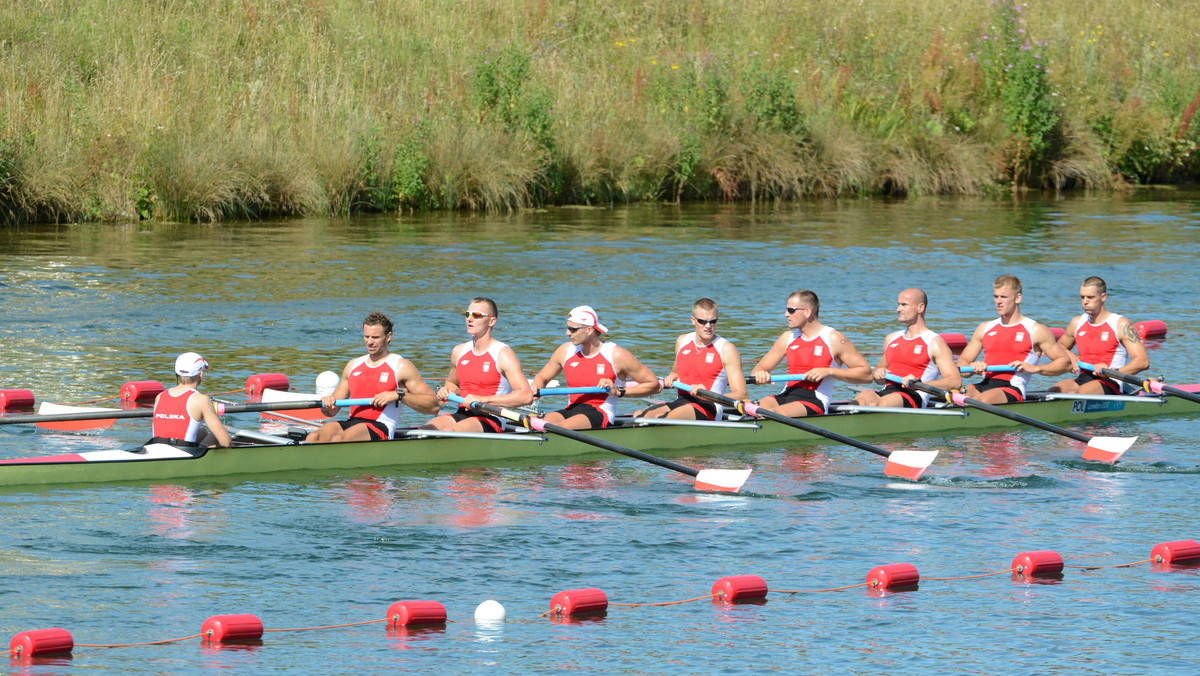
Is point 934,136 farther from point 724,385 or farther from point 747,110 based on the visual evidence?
point 724,385

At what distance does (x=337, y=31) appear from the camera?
30344mm

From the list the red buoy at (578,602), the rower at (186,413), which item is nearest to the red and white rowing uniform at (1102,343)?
the red buoy at (578,602)

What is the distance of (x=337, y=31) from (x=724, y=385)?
1936cm

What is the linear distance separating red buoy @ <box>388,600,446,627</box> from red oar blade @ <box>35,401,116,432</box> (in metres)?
5.15

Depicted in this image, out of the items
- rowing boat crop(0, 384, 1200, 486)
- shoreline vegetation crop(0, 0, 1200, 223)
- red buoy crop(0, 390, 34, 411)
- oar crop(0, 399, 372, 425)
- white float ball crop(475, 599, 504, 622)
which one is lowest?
white float ball crop(475, 599, 504, 622)

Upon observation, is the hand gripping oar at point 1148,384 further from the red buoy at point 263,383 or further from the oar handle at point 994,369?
the red buoy at point 263,383

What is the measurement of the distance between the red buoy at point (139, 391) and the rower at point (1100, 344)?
8.32m

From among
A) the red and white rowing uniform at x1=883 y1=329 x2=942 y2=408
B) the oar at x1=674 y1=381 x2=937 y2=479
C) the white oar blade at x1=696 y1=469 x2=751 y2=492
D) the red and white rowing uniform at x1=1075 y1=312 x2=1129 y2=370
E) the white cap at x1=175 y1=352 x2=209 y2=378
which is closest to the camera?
the white cap at x1=175 y1=352 x2=209 y2=378

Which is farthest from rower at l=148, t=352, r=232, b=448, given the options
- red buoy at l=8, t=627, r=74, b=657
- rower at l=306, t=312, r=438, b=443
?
red buoy at l=8, t=627, r=74, b=657

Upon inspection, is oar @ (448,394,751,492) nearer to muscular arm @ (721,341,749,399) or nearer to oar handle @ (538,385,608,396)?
oar handle @ (538,385,608,396)

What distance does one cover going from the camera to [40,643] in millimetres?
7578

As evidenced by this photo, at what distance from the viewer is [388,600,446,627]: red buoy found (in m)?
8.23

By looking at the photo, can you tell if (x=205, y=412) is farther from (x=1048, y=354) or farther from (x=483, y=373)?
(x=1048, y=354)

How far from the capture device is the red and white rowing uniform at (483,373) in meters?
12.5
